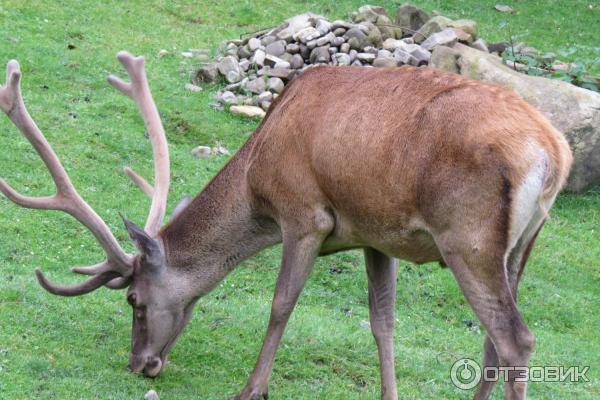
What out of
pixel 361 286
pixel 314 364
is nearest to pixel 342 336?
pixel 314 364

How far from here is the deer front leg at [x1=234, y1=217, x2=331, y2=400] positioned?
6617 mm

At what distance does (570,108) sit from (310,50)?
355 cm

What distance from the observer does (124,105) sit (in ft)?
40.6

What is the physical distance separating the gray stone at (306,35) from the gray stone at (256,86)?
0.93 metres

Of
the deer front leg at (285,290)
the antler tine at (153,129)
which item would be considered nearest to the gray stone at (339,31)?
the antler tine at (153,129)

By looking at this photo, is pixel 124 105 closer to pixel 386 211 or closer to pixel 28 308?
pixel 28 308

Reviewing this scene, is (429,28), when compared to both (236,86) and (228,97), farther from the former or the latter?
(228,97)

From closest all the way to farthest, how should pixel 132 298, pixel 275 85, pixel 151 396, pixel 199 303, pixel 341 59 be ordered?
pixel 151 396, pixel 132 298, pixel 199 303, pixel 275 85, pixel 341 59

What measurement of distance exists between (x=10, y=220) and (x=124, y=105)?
11.3 ft

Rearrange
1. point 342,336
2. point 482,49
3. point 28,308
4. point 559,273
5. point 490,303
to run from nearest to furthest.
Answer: point 490,303 < point 28,308 < point 342,336 < point 559,273 < point 482,49

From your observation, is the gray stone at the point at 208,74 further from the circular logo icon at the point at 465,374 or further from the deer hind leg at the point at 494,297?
the deer hind leg at the point at 494,297

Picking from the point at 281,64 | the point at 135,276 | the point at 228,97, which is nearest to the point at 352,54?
the point at 281,64

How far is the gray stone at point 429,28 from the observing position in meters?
14.3

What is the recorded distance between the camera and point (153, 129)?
797cm
